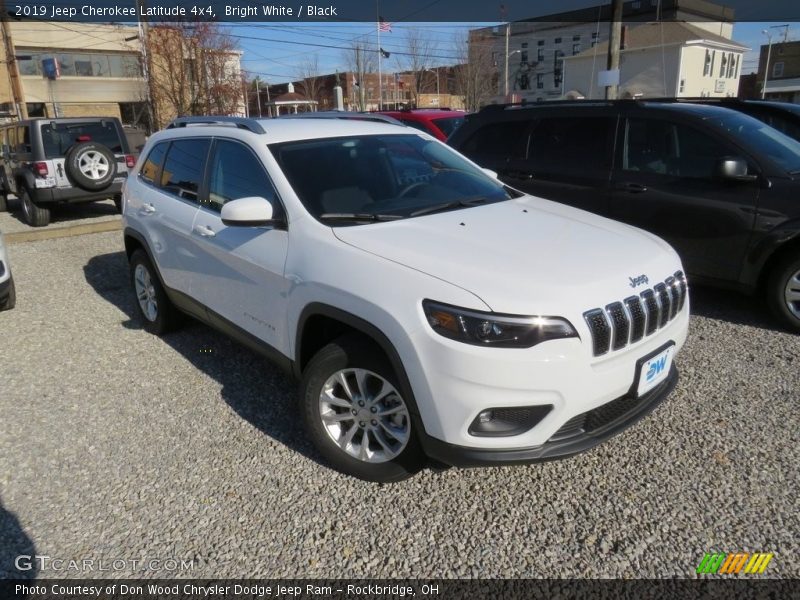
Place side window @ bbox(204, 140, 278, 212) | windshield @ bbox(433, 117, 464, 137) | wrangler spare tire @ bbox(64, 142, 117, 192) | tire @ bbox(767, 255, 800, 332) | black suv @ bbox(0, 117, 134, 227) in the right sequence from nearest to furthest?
1. side window @ bbox(204, 140, 278, 212)
2. tire @ bbox(767, 255, 800, 332)
3. windshield @ bbox(433, 117, 464, 137)
4. wrangler spare tire @ bbox(64, 142, 117, 192)
5. black suv @ bbox(0, 117, 134, 227)

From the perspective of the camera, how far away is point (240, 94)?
35.8 metres

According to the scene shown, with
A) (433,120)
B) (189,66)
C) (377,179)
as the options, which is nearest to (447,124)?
(433,120)

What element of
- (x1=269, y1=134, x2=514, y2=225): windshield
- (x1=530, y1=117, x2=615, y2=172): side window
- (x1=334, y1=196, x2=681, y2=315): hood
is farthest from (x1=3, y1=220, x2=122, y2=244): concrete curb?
(x1=334, y1=196, x2=681, y2=315): hood

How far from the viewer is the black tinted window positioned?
11.1 feet

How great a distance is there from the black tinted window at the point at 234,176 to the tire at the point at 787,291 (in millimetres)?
3907

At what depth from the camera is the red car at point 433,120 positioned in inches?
378

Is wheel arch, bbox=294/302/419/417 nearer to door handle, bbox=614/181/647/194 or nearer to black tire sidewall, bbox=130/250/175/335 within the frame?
black tire sidewall, bbox=130/250/175/335

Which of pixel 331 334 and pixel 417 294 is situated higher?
pixel 417 294

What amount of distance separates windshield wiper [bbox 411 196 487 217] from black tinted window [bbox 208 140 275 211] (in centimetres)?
81

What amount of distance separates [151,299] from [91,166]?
6542 millimetres

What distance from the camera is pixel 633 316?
2596 millimetres

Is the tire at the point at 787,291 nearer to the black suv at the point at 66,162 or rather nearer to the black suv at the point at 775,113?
the black suv at the point at 775,113

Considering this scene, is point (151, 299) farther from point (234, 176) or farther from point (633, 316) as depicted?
point (633, 316)

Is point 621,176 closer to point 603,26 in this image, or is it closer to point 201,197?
point 201,197
